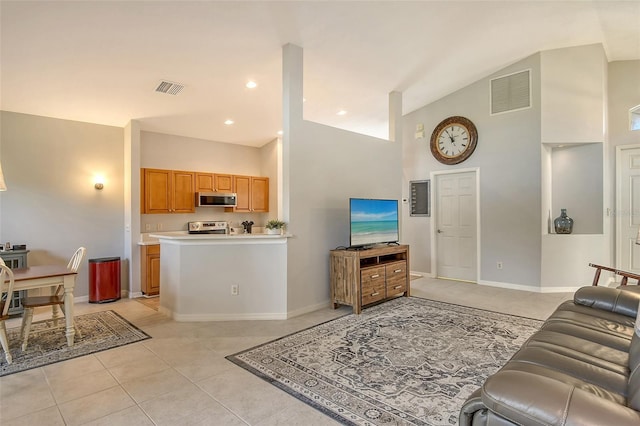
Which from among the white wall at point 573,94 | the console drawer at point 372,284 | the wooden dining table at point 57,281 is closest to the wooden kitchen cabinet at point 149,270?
the wooden dining table at point 57,281

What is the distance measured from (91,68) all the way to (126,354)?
2.99 metres

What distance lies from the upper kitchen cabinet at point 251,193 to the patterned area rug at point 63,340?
3059 mm

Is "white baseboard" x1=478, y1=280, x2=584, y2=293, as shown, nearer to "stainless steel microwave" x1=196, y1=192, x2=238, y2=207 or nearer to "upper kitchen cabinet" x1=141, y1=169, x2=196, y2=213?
"stainless steel microwave" x1=196, y1=192, x2=238, y2=207

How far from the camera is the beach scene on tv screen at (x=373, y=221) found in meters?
4.30

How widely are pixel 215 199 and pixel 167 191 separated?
0.79 m

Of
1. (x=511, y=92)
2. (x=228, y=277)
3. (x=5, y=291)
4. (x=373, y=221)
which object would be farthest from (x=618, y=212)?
(x=5, y=291)

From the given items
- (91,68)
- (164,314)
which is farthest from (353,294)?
(91,68)

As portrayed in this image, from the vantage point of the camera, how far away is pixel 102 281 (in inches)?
191

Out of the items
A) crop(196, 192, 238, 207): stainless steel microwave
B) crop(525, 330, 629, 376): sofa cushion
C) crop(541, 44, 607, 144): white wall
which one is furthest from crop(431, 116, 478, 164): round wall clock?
crop(525, 330, 629, 376): sofa cushion

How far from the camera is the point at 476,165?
5.85 meters

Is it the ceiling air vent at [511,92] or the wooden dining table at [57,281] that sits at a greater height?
the ceiling air vent at [511,92]

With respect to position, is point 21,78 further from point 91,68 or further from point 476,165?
point 476,165

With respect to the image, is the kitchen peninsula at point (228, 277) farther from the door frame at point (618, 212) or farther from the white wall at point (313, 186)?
the door frame at point (618, 212)

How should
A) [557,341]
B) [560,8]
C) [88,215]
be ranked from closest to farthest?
[557,341] < [560,8] < [88,215]
